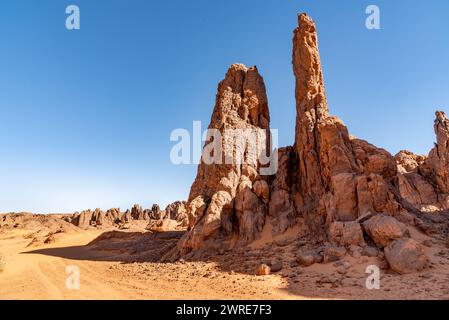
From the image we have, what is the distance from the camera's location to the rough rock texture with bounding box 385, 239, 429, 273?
11711 mm

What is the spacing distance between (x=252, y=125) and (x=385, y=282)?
1574 centimetres

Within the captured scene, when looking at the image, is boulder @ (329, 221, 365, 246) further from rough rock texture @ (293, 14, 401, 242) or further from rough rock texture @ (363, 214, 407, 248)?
rough rock texture @ (293, 14, 401, 242)

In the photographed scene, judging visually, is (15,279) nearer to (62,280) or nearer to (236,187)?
(62,280)

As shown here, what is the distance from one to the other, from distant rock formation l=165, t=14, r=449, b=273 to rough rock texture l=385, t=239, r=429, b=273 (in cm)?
4

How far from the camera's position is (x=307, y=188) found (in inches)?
779

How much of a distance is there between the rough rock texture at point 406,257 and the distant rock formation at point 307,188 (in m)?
0.04

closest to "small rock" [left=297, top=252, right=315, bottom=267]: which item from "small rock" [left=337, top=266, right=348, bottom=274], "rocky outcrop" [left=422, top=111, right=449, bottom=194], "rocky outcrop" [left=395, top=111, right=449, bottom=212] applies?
"small rock" [left=337, top=266, right=348, bottom=274]

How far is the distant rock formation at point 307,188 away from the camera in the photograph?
14.5 meters

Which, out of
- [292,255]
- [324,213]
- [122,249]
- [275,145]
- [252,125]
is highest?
[252,125]

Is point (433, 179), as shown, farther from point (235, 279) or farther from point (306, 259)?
point (235, 279)

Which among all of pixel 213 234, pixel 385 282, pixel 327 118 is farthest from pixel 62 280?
pixel 327 118

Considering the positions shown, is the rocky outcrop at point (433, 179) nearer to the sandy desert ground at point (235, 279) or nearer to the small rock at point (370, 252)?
the small rock at point (370, 252)

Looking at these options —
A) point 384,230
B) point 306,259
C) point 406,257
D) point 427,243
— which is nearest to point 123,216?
point 306,259
